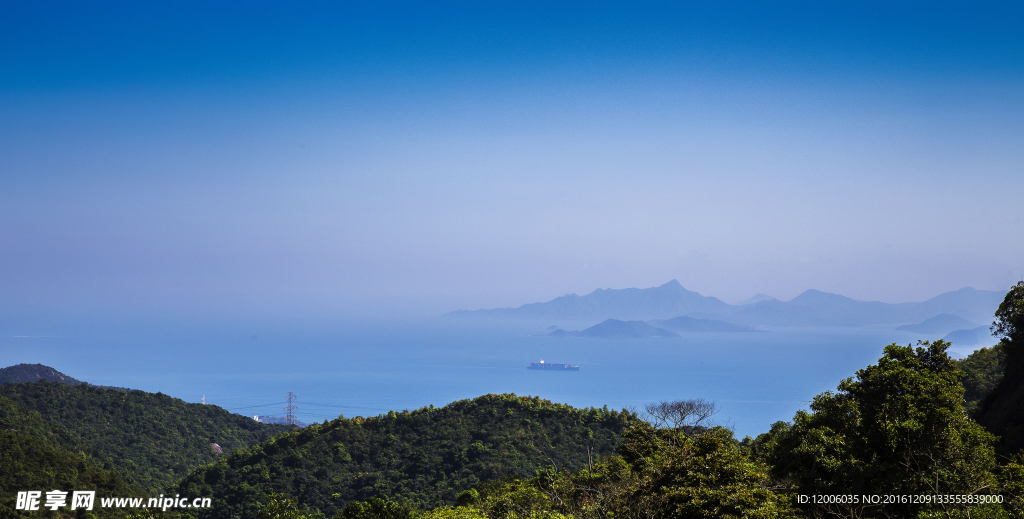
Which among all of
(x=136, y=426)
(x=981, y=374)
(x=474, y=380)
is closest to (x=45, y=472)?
(x=136, y=426)

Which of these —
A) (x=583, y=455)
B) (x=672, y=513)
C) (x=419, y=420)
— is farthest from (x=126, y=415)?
(x=672, y=513)

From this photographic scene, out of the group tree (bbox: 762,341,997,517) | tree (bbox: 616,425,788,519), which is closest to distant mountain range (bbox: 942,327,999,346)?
tree (bbox: 762,341,997,517)

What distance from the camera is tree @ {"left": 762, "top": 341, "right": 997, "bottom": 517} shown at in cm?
1034

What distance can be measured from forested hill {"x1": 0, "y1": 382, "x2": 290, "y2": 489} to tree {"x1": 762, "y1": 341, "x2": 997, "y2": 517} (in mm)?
39287

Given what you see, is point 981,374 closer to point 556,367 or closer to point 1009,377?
point 1009,377

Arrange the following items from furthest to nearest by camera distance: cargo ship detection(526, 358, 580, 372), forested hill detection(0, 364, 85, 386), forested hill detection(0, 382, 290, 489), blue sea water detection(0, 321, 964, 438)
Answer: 1. cargo ship detection(526, 358, 580, 372)
2. blue sea water detection(0, 321, 964, 438)
3. forested hill detection(0, 364, 85, 386)
4. forested hill detection(0, 382, 290, 489)

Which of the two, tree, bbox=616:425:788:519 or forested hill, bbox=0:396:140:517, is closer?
tree, bbox=616:425:788:519

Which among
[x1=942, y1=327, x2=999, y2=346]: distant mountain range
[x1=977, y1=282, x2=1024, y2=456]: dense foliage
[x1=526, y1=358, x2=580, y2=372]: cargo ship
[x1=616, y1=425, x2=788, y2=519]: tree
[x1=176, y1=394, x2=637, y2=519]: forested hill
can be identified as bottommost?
[x1=176, y1=394, x2=637, y2=519]: forested hill

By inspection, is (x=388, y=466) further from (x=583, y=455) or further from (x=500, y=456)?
(x=583, y=455)

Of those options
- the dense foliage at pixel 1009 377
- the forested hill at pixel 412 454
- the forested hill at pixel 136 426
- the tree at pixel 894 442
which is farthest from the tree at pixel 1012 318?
the forested hill at pixel 136 426

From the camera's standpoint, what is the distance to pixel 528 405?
4084cm

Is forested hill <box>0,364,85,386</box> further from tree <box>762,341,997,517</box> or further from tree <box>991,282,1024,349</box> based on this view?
tree <box>991,282,1024,349</box>

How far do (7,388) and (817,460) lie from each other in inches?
2187

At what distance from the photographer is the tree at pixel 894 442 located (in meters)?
10.3
